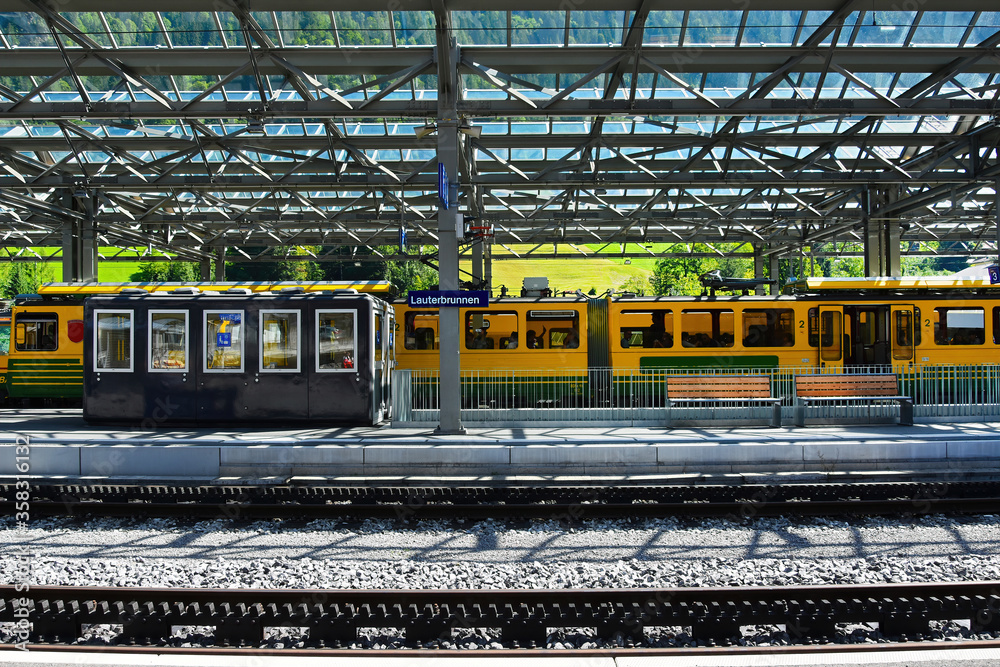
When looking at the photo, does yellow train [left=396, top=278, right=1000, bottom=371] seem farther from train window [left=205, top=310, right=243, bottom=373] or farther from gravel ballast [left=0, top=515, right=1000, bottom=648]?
gravel ballast [left=0, top=515, right=1000, bottom=648]

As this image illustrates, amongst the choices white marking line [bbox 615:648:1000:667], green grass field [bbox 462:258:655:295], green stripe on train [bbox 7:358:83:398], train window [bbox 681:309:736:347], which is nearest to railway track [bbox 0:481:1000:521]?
white marking line [bbox 615:648:1000:667]

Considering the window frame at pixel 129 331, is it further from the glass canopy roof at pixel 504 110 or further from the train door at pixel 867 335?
the train door at pixel 867 335

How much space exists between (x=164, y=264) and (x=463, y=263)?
56.2 meters

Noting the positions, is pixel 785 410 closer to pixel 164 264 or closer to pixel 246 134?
pixel 246 134

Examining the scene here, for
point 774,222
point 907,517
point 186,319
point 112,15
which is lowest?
point 907,517

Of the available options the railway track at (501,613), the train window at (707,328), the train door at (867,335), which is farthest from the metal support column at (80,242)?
the train door at (867,335)

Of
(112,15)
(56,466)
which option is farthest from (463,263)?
(56,466)

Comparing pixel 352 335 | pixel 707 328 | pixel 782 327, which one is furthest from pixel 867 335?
pixel 352 335

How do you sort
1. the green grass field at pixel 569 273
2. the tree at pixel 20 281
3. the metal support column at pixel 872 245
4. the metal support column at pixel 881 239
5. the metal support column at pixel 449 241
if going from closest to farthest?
1. the metal support column at pixel 449 241
2. the metal support column at pixel 881 239
3. the metal support column at pixel 872 245
4. the tree at pixel 20 281
5. the green grass field at pixel 569 273

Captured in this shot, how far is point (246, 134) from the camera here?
19.6 metres

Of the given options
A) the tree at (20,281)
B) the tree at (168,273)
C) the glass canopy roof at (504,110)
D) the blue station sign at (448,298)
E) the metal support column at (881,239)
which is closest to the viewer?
the blue station sign at (448,298)

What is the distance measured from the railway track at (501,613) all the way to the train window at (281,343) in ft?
26.5

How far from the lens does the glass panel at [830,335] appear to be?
17438 millimetres

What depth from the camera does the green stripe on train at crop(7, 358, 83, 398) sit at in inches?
762
